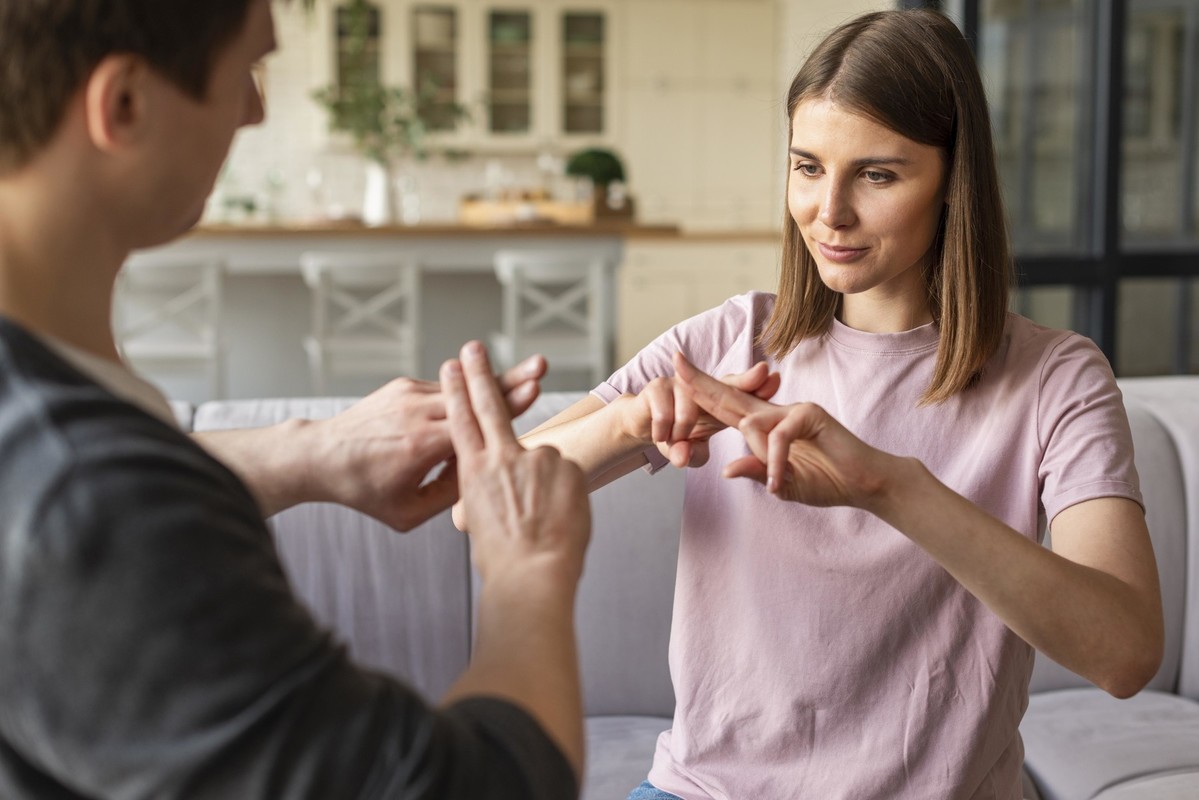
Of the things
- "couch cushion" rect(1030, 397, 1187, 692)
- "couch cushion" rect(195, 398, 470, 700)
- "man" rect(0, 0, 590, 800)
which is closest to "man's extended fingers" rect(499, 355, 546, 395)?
"man" rect(0, 0, 590, 800)

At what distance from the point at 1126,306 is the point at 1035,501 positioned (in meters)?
2.11

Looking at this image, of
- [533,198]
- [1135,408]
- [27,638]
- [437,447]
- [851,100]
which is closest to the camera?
[27,638]

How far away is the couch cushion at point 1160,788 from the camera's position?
149 centimetres

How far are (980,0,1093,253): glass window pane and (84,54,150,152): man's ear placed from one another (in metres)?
2.57

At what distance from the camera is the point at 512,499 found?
66 centimetres

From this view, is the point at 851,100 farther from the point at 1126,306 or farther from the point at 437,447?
the point at 1126,306

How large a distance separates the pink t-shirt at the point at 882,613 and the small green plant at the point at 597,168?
466cm

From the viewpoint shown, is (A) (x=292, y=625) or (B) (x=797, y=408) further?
(B) (x=797, y=408)

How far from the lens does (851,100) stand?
1.09 meters

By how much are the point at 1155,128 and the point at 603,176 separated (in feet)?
10.3

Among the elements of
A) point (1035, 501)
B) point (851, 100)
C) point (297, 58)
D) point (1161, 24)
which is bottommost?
point (1035, 501)

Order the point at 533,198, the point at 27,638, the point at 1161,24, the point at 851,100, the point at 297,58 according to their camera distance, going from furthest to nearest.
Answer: the point at 297,58
the point at 533,198
the point at 1161,24
the point at 851,100
the point at 27,638

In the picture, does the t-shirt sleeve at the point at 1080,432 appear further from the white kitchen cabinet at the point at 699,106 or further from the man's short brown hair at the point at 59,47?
the white kitchen cabinet at the point at 699,106

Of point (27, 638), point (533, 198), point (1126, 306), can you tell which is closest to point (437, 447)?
point (27, 638)
